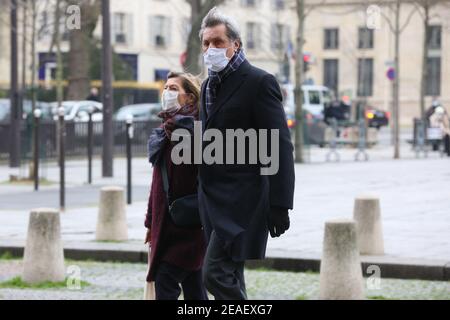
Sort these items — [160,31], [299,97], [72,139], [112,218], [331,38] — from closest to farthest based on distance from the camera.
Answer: [112,218], [299,97], [72,139], [160,31], [331,38]

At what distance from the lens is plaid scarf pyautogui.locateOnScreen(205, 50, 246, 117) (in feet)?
22.1

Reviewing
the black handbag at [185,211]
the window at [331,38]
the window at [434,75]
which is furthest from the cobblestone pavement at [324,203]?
the window at [331,38]

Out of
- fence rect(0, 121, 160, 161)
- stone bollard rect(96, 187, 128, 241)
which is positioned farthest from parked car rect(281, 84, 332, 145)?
stone bollard rect(96, 187, 128, 241)

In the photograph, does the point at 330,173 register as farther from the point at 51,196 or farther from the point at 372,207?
the point at 372,207

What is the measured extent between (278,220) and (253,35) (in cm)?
7229

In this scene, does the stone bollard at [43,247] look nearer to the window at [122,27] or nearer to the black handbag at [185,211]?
the black handbag at [185,211]

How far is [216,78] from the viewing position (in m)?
6.75

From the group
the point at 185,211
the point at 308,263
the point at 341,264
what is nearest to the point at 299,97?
the point at 308,263

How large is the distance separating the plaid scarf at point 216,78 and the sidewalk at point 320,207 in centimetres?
437

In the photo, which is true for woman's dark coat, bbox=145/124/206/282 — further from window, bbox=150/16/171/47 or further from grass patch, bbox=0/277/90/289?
window, bbox=150/16/171/47

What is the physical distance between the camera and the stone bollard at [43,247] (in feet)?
34.4

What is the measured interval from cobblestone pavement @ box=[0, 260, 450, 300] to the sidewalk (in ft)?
1.12

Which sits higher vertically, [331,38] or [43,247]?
[331,38]

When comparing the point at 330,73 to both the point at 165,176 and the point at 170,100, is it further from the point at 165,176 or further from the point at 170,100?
the point at 165,176
